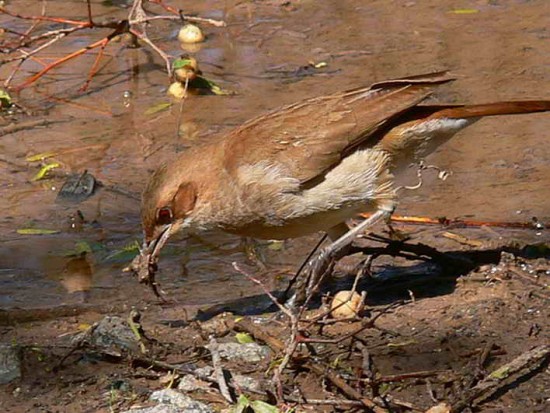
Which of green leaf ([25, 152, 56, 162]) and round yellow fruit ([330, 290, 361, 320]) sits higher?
round yellow fruit ([330, 290, 361, 320])

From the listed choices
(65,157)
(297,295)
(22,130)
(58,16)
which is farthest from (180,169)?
(58,16)

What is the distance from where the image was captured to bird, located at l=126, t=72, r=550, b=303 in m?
6.59

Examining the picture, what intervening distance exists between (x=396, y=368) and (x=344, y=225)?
153 centimetres

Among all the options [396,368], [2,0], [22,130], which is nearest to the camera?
[396,368]

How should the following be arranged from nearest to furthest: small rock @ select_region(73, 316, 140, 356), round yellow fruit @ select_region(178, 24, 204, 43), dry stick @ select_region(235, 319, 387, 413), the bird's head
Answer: dry stick @ select_region(235, 319, 387, 413) < small rock @ select_region(73, 316, 140, 356) < the bird's head < round yellow fruit @ select_region(178, 24, 204, 43)

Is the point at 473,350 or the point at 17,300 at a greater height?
the point at 473,350

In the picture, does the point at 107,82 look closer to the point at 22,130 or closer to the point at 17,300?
the point at 22,130

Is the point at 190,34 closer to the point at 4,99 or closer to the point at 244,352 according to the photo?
the point at 4,99

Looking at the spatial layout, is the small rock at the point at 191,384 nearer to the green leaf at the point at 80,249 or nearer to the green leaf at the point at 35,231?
the green leaf at the point at 80,249

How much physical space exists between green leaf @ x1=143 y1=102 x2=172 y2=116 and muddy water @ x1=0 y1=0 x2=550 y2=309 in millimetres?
42

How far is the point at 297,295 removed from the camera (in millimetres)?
6668

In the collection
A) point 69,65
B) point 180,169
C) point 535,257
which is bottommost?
point 69,65

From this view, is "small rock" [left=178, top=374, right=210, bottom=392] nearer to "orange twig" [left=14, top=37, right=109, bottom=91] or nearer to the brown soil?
the brown soil

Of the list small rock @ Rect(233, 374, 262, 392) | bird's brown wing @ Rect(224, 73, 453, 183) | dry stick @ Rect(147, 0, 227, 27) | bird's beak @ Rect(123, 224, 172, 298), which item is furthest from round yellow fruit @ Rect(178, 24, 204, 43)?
small rock @ Rect(233, 374, 262, 392)
